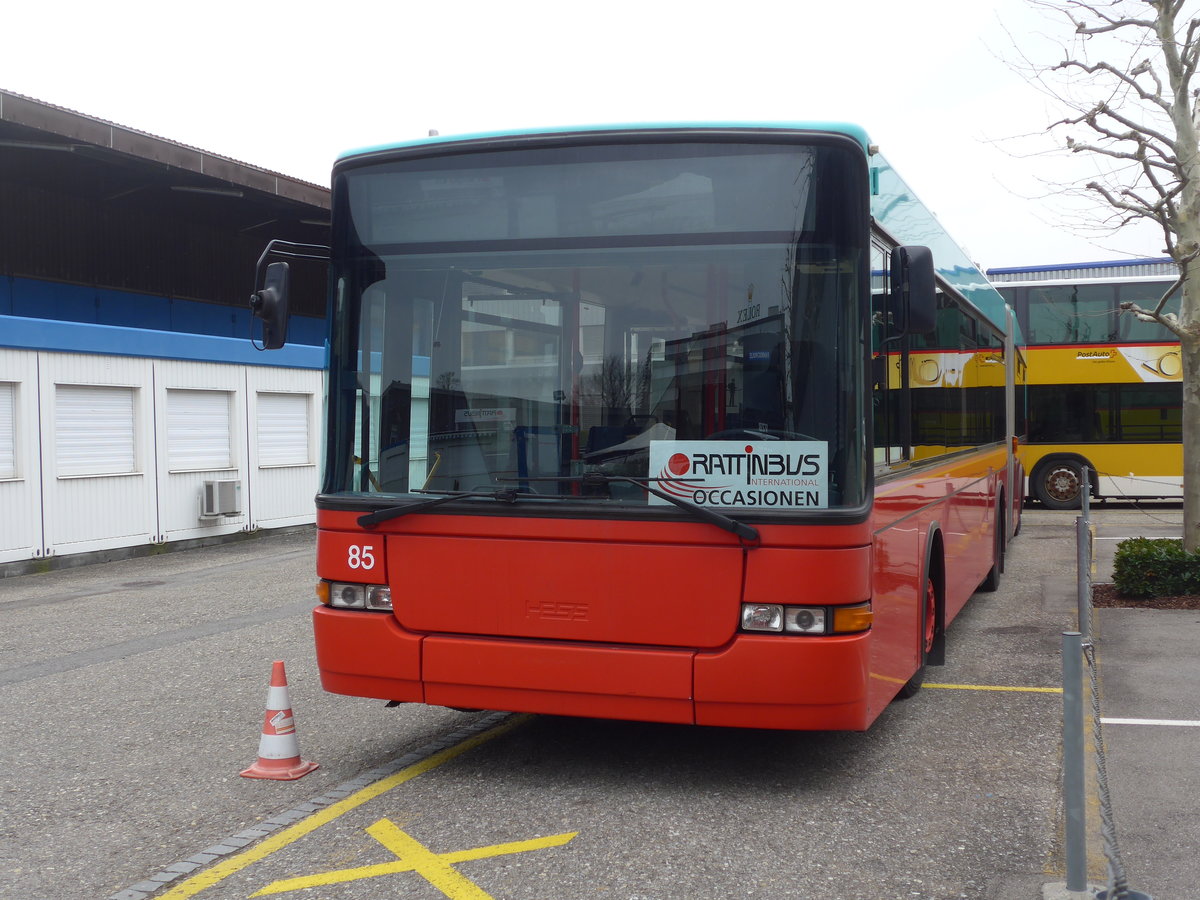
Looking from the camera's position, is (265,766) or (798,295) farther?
(265,766)

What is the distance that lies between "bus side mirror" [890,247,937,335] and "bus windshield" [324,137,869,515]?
40 centimetres

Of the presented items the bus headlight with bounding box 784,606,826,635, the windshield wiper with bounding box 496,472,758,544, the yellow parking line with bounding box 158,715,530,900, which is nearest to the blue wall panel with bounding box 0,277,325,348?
the yellow parking line with bounding box 158,715,530,900

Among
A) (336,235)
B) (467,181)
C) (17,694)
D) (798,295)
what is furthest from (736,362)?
(17,694)

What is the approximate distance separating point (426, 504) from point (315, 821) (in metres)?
1.39

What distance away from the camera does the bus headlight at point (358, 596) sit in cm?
551

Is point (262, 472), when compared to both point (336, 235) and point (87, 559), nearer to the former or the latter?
point (87, 559)

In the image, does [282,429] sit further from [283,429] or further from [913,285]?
[913,285]

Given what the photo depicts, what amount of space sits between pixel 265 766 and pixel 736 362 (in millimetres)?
2906

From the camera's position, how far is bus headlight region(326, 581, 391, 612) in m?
5.51

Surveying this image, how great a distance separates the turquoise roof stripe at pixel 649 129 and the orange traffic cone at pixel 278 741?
249 centimetres

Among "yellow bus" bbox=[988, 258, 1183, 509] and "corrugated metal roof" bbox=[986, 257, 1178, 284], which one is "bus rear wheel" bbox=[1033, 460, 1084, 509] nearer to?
"yellow bus" bbox=[988, 258, 1183, 509]

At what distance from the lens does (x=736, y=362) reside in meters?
5.08

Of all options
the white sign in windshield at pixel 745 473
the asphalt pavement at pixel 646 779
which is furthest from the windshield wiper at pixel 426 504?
the asphalt pavement at pixel 646 779

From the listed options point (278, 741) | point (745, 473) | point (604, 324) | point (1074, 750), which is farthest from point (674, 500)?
point (278, 741)
